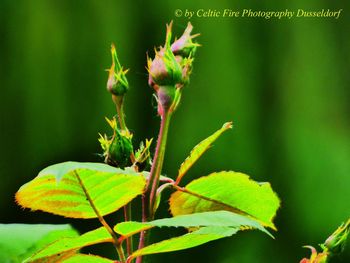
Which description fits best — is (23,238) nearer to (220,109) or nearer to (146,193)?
(146,193)

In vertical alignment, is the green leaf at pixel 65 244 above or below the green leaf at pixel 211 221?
below

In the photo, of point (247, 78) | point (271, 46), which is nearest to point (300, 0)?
point (271, 46)

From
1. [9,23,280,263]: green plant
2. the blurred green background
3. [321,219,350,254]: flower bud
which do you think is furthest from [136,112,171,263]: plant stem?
the blurred green background

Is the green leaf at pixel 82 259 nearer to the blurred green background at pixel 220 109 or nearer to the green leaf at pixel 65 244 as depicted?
the green leaf at pixel 65 244

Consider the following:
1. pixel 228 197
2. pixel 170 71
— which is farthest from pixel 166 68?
pixel 228 197

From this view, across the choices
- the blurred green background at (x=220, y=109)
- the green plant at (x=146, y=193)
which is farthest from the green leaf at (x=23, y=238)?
the blurred green background at (x=220, y=109)

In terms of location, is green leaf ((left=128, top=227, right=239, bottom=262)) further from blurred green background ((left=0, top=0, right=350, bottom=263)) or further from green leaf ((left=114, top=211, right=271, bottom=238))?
blurred green background ((left=0, top=0, right=350, bottom=263))

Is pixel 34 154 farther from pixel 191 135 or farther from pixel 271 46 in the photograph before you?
pixel 271 46
